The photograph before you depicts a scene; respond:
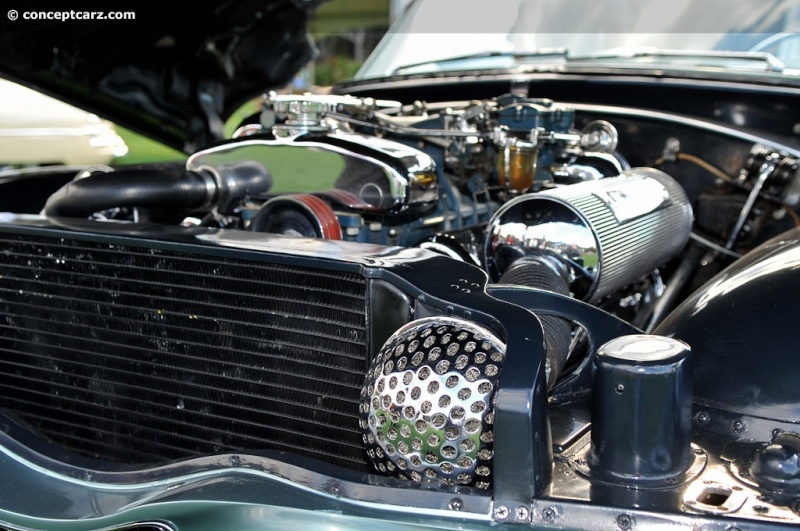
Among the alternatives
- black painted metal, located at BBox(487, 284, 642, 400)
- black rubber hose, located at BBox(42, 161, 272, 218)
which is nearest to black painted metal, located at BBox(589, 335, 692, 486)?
black painted metal, located at BBox(487, 284, 642, 400)

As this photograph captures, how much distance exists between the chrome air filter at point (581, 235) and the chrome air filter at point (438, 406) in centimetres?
56

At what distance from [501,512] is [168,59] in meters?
2.20

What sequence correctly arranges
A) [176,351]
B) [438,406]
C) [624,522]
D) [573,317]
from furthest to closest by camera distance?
[176,351] → [573,317] → [438,406] → [624,522]

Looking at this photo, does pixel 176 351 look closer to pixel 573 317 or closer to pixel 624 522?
pixel 573 317

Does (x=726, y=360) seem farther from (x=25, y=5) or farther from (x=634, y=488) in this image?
(x=25, y=5)

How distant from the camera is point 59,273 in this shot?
170 cm

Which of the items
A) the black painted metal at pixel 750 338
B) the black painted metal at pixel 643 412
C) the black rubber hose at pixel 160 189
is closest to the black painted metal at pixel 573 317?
the black painted metal at pixel 750 338

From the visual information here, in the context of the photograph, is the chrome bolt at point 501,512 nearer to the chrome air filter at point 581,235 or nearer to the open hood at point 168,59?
the chrome air filter at point 581,235

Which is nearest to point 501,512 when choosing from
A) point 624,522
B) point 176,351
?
point 624,522

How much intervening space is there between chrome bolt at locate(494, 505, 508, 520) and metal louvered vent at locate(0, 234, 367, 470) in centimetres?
35

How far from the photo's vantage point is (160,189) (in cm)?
192

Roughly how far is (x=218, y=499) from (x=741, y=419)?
79 cm

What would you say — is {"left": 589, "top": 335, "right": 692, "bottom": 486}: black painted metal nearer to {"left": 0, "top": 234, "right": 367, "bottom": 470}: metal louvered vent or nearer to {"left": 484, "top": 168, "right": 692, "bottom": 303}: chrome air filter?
{"left": 0, "top": 234, "right": 367, "bottom": 470}: metal louvered vent

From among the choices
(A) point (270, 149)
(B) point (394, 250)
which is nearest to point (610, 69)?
(A) point (270, 149)
